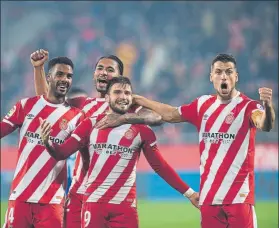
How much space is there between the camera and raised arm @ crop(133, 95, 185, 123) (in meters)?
6.51

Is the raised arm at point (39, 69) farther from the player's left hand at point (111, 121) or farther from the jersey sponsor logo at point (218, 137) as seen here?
the jersey sponsor logo at point (218, 137)

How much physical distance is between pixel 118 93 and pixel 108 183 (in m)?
0.74

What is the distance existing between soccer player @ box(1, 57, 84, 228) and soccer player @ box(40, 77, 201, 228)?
30 cm

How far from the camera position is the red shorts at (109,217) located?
602 centimetres

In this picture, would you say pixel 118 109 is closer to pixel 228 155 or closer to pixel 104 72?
pixel 104 72

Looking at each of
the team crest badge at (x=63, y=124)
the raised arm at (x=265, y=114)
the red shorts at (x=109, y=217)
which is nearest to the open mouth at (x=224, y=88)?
the raised arm at (x=265, y=114)

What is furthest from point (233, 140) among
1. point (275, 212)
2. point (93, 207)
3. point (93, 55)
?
point (93, 55)

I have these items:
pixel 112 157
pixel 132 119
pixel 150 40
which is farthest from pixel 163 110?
pixel 150 40

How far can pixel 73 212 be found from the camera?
687 centimetres

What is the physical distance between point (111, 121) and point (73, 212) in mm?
1121

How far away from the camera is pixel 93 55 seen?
2144 centimetres

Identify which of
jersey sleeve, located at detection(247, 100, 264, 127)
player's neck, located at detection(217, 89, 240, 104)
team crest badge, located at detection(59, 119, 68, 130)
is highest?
player's neck, located at detection(217, 89, 240, 104)

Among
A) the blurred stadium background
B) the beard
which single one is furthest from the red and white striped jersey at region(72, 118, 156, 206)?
the blurred stadium background

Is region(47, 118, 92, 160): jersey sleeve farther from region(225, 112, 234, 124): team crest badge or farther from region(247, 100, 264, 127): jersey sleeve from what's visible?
region(247, 100, 264, 127): jersey sleeve
